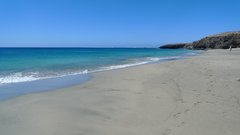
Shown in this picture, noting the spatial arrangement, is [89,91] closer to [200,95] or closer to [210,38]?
[200,95]

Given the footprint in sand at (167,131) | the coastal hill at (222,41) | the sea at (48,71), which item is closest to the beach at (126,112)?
the footprint in sand at (167,131)

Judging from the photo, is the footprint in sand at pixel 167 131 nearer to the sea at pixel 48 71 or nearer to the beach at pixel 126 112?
the beach at pixel 126 112

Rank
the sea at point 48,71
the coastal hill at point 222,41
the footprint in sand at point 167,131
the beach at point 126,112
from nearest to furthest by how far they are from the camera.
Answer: the footprint in sand at point 167,131 → the beach at point 126,112 → the sea at point 48,71 → the coastal hill at point 222,41

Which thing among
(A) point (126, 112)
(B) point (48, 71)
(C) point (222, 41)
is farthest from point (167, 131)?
(C) point (222, 41)

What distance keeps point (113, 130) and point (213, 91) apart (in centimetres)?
457

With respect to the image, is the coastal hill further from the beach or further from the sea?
the beach

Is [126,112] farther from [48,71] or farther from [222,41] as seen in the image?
[222,41]

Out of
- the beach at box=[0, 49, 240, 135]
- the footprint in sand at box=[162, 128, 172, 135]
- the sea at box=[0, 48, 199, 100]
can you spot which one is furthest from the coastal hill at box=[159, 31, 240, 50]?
the footprint in sand at box=[162, 128, 172, 135]

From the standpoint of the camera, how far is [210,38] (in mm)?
85250

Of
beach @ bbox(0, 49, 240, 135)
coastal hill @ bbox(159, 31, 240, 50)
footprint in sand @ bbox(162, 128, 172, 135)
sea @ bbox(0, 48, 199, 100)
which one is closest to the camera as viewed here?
footprint in sand @ bbox(162, 128, 172, 135)

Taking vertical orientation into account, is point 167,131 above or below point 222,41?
below

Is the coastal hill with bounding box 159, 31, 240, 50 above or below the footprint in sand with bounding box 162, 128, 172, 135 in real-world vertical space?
above

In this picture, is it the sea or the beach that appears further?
the sea

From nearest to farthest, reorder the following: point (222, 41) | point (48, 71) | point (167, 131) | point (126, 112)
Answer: point (167, 131) → point (126, 112) → point (48, 71) → point (222, 41)
